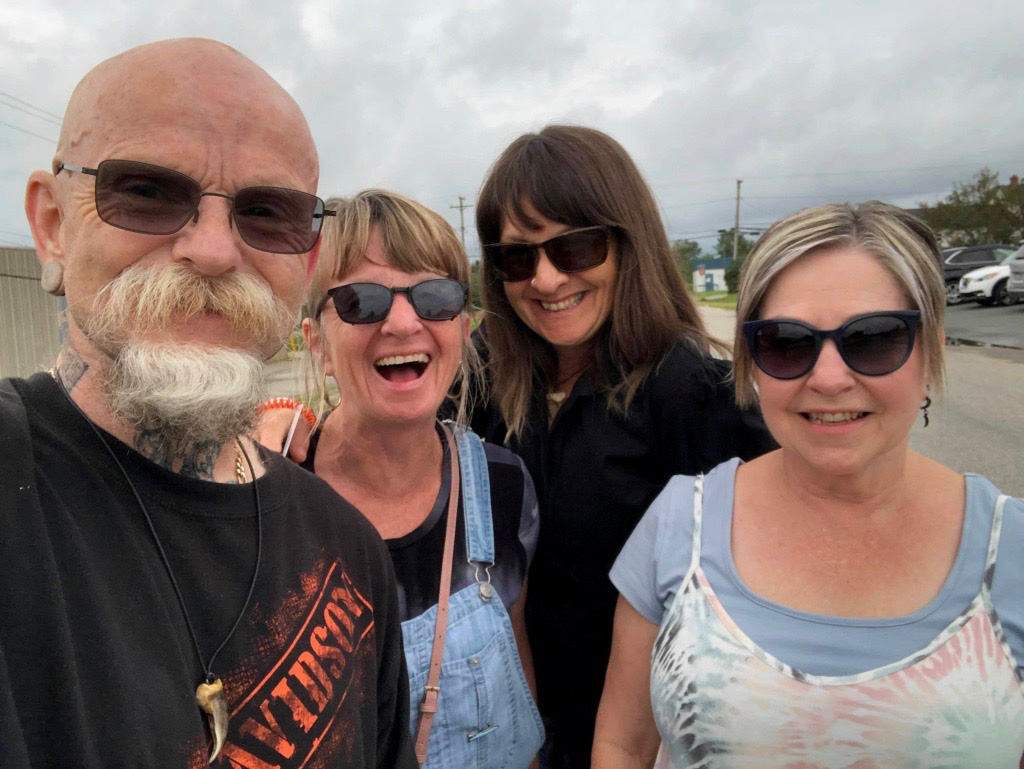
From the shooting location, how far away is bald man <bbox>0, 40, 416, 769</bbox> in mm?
881

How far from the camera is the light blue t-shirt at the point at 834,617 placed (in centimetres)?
137

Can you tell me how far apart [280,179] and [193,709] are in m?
0.96

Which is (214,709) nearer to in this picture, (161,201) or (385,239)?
(161,201)

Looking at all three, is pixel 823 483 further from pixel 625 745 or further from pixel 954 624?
pixel 625 745

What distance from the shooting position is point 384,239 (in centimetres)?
207

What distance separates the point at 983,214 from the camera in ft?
104

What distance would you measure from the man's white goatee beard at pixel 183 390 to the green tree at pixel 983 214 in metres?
37.5

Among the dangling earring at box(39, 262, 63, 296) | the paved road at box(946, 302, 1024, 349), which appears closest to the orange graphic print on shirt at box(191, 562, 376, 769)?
the dangling earring at box(39, 262, 63, 296)

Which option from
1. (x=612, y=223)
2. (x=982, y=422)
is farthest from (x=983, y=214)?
(x=612, y=223)

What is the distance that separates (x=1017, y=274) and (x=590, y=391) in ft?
64.9

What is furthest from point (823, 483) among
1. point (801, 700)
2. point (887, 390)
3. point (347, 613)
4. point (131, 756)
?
point (131, 756)

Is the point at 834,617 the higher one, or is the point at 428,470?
the point at 428,470

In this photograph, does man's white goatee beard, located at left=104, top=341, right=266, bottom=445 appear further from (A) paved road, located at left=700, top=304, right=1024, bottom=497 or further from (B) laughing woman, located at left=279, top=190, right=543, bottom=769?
(A) paved road, located at left=700, top=304, right=1024, bottom=497

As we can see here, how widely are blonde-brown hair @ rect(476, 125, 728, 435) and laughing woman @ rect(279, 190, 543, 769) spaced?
31 cm
